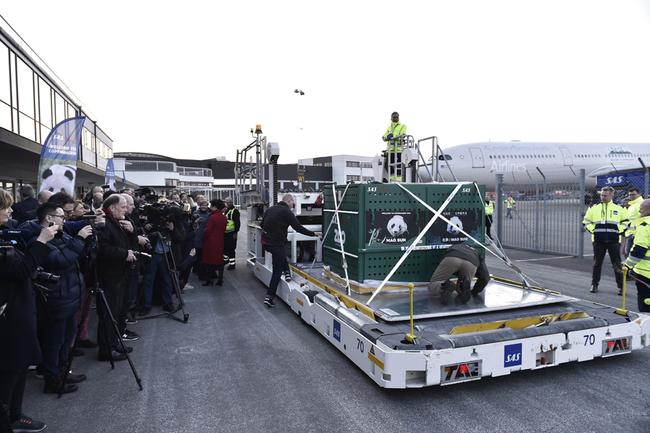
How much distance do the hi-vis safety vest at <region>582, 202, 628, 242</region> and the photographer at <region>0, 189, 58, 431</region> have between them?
8594mm

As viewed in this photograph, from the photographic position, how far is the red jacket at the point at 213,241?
340 inches

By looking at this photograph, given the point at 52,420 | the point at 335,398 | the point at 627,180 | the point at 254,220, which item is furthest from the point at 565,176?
the point at 52,420

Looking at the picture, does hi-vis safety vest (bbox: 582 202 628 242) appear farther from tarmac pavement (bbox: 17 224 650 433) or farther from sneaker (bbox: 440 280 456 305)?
sneaker (bbox: 440 280 456 305)

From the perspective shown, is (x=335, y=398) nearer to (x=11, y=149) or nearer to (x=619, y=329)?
(x=619, y=329)

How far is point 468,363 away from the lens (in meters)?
3.63

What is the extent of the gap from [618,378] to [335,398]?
2864mm

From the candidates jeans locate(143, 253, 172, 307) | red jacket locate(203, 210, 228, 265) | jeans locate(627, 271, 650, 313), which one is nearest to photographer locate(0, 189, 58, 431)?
jeans locate(143, 253, 172, 307)

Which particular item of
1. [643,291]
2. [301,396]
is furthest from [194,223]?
[643,291]

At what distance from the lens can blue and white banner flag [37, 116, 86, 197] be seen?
804 centimetres

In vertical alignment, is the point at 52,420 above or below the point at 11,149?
below

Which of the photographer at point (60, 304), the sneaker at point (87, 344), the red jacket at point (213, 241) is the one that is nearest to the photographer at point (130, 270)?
the sneaker at point (87, 344)

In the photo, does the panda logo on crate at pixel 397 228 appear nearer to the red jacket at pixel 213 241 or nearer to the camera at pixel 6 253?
the camera at pixel 6 253

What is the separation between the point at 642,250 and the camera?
17.4ft

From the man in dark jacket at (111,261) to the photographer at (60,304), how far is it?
34 cm
